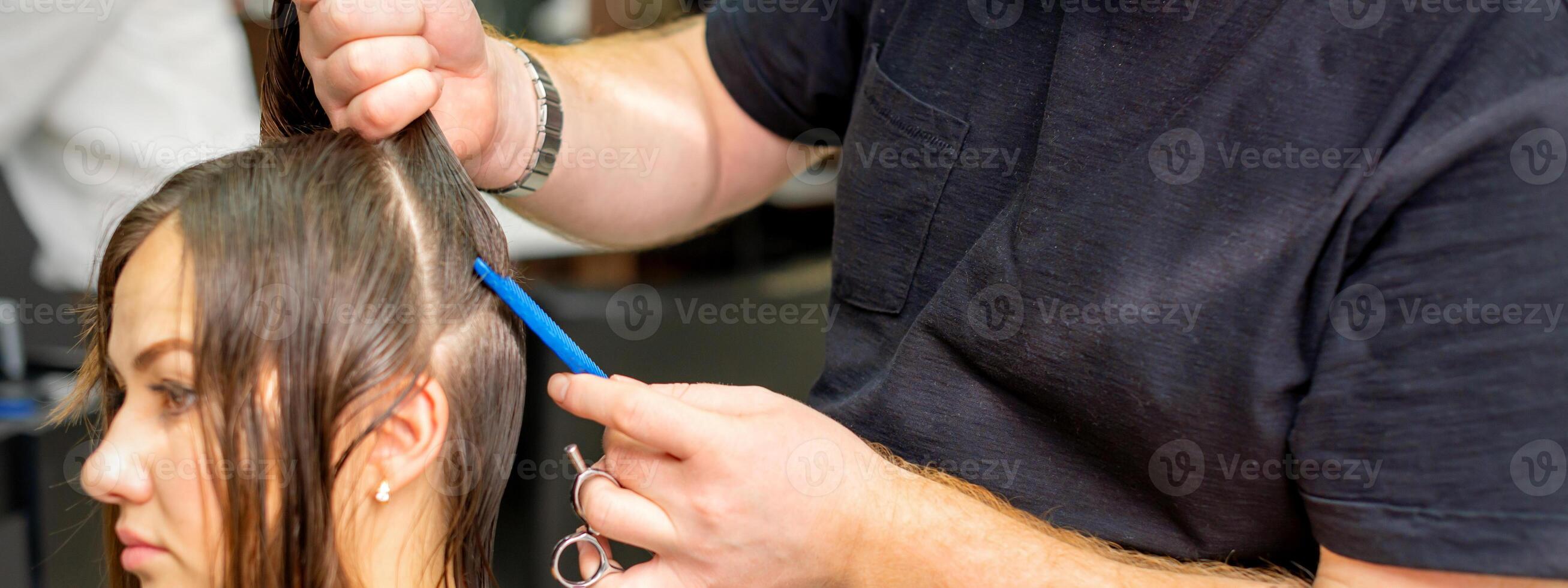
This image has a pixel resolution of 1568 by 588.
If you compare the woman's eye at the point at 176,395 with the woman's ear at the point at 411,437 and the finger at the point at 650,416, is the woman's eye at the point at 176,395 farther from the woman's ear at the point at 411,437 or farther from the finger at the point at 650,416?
the finger at the point at 650,416

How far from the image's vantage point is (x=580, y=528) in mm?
841

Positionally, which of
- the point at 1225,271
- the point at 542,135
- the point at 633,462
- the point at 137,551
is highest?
the point at 1225,271

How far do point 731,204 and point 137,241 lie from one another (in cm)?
74

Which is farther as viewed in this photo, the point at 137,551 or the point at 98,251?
the point at 98,251

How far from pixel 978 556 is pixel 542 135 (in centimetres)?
61

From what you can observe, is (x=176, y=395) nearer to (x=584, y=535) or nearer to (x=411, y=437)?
(x=411, y=437)

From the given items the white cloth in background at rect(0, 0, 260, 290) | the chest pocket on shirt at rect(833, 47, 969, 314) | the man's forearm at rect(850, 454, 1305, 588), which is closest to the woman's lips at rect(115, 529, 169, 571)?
the man's forearm at rect(850, 454, 1305, 588)

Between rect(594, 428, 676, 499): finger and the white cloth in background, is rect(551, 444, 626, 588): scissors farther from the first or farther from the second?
the white cloth in background

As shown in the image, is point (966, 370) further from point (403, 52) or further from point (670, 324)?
point (670, 324)

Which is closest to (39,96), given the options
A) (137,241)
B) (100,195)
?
(100,195)

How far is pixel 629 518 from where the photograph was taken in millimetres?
774

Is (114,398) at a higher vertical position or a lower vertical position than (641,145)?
lower

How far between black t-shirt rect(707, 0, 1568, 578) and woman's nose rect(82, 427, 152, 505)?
0.60m

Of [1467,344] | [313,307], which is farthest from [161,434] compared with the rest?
[1467,344]
